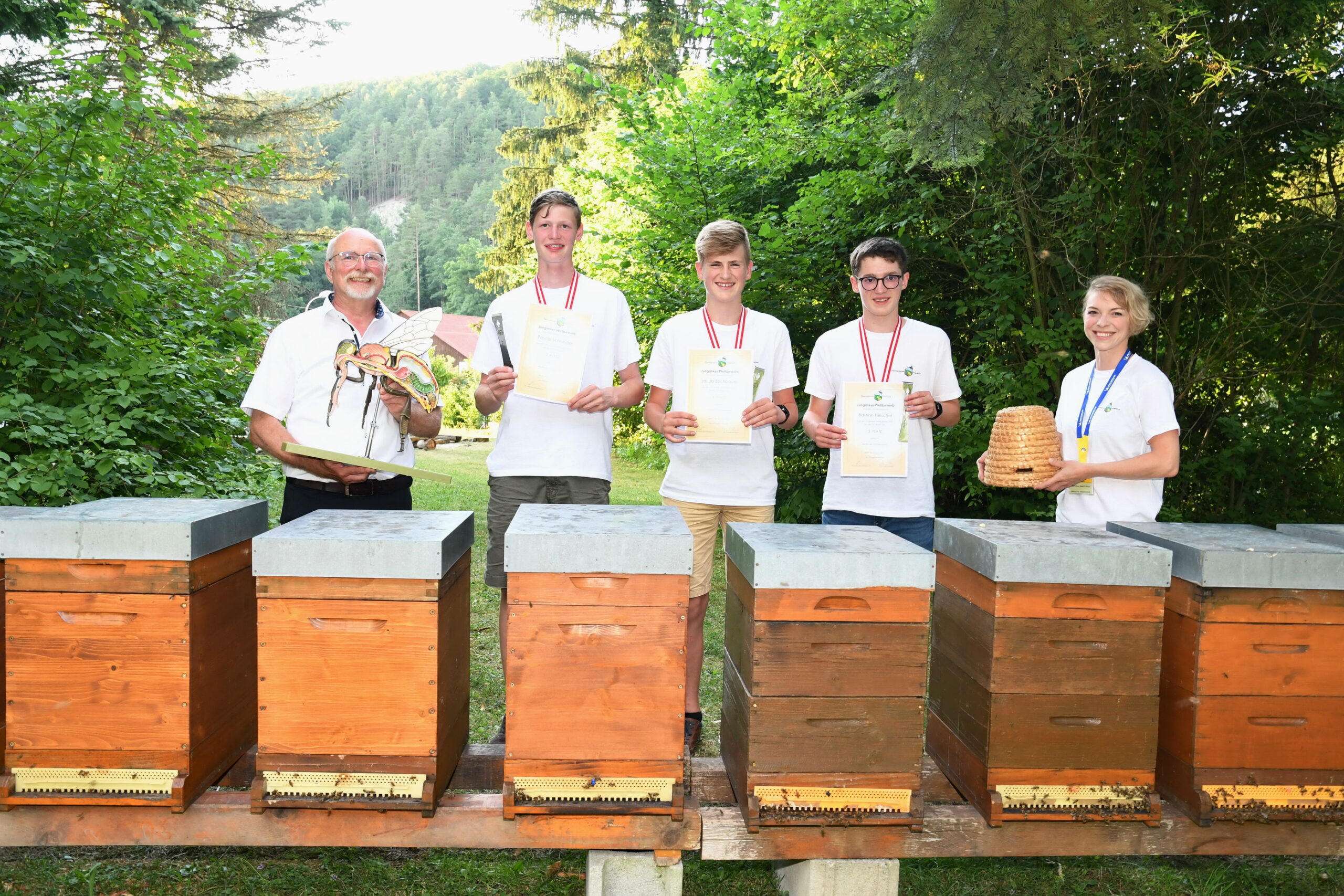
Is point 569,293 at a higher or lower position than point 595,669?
higher

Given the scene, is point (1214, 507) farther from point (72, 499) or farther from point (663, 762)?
point (72, 499)

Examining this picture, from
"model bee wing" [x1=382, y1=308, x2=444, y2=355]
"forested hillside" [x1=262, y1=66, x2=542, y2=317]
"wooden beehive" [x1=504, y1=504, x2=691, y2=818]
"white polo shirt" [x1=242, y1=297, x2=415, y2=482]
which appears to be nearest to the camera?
"wooden beehive" [x1=504, y1=504, x2=691, y2=818]

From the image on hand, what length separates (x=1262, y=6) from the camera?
665 centimetres

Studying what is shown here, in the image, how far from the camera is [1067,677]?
7.95ft

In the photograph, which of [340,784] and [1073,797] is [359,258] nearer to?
[340,784]

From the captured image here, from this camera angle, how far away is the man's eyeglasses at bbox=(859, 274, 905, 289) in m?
3.52

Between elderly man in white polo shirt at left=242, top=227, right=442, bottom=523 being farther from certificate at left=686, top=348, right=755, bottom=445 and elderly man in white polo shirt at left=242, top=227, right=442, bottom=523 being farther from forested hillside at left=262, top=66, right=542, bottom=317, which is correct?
forested hillside at left=262, top=66, right=542, bottom=317

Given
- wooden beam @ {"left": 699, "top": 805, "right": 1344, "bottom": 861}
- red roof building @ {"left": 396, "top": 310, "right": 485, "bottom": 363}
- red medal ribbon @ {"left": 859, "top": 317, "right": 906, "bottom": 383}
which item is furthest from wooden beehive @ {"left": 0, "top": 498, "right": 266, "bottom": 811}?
red roof building @ {"left": 396, "top": 310, "right": 485, "bottom": 363}

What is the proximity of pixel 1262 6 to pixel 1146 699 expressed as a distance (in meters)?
6.40

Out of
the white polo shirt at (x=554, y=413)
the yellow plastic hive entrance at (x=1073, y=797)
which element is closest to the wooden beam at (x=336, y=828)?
the yellow plastic hive entrance at (x=1073, y=797)

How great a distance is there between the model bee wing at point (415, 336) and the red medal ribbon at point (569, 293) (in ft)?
1.86

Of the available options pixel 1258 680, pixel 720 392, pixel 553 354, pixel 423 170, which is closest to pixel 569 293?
pixel 553 354

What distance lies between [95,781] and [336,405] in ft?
4.06

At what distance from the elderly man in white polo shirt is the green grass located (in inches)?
47.8
